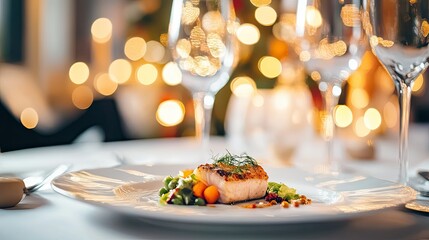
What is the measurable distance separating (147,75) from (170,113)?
0.48 metres

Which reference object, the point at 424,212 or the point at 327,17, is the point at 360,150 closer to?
the point at 327,17

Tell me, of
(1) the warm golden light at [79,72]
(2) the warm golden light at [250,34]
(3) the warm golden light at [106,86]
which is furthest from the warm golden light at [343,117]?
(1) the warm golden light at [79,72]

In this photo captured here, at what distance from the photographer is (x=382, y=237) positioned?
61 centimetres

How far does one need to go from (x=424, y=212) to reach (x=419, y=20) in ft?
0.78

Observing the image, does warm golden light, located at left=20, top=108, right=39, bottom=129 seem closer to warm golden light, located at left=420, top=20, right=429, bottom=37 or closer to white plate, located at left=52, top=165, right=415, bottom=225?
white plate, located at left=52, top=165, right=415, bottom=225

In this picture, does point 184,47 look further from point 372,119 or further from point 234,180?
point 372,119

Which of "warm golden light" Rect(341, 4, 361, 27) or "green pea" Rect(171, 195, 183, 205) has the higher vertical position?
"warm golden light" Rect(341, 4, 361, 27)

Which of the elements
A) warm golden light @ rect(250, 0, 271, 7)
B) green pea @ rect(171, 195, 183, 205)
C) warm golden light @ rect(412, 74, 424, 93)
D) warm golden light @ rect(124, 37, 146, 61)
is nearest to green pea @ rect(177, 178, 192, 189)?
green pea @ rect(171, 195, 183, 205)

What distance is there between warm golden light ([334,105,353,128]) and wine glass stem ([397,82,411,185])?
172cm

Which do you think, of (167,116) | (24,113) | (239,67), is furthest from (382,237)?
(167,116)

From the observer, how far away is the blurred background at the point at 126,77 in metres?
2.45

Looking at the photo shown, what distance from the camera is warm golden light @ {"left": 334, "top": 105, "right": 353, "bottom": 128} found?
2.64 meters

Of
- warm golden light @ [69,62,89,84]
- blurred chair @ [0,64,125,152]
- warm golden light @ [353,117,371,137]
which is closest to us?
warm golden light @ [353,117,371,137]

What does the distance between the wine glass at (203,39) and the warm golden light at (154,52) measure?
3168 mm
